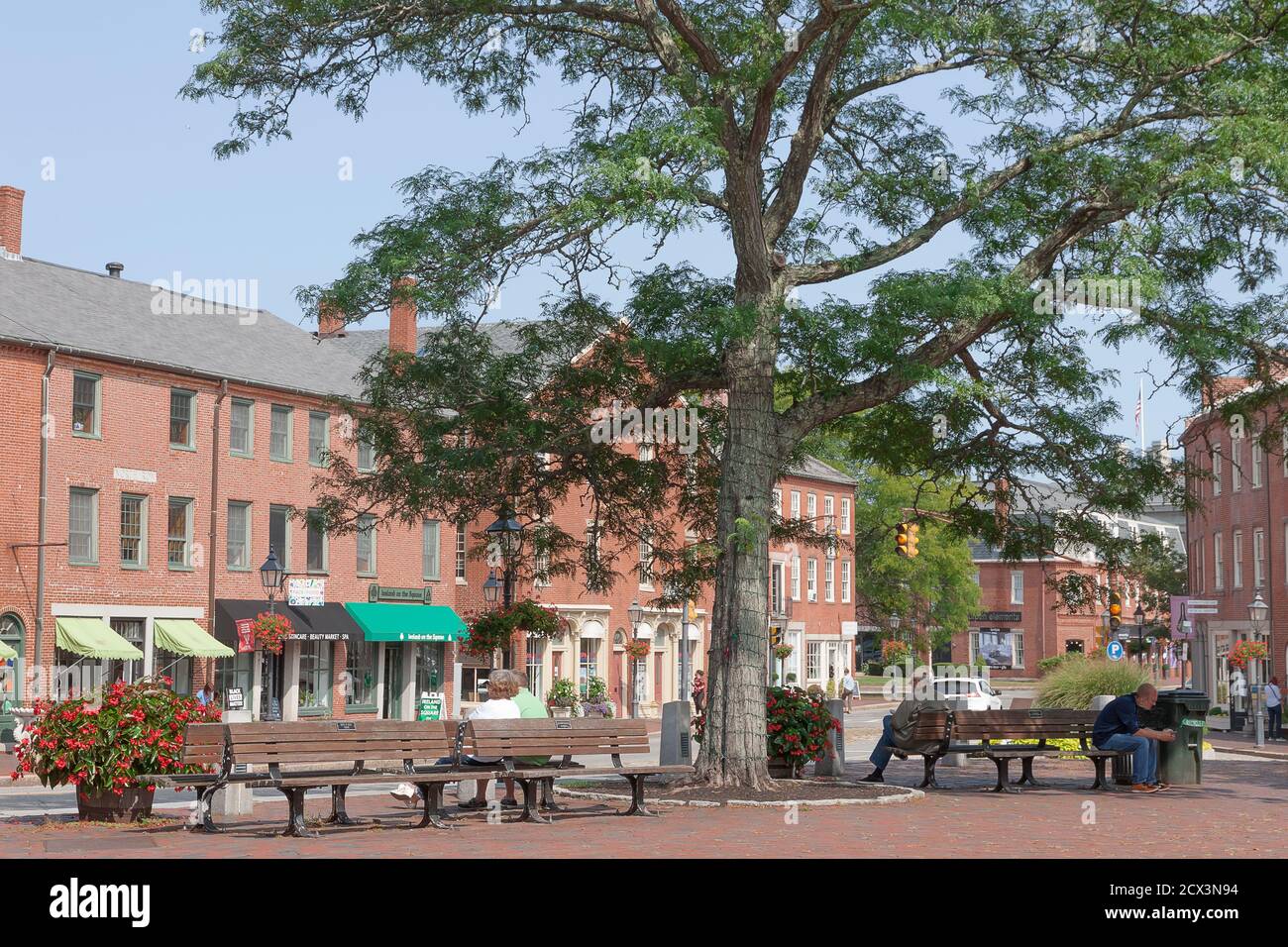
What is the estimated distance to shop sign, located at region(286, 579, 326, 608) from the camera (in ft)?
153

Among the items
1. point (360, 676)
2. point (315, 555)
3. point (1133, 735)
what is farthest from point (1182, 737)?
point (360, 676)

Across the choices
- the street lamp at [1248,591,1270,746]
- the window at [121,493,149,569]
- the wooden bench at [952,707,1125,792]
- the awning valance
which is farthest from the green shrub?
the window at [121,493,149,569]

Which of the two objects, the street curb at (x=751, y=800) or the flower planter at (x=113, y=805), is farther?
the street curb at (x=751, y=800)

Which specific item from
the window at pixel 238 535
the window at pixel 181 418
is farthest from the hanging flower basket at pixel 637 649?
the window at pixel 181 418

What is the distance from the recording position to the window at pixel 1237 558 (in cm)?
6359

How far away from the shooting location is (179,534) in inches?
1769

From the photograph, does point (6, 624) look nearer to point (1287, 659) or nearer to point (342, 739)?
point (342, 739)

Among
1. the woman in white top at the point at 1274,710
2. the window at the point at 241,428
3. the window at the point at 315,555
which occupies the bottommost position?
the woman in white top at the point at 1274,710

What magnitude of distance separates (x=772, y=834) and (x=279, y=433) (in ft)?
119

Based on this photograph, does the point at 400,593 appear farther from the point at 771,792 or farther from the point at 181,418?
the point at 771,792

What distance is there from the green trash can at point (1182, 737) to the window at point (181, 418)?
30.6m

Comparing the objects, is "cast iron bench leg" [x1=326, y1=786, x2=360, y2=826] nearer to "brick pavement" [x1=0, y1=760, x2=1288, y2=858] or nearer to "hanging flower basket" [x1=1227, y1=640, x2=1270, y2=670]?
"brick pavement" [x1=0, y1=760, x2=1288, y2=858]

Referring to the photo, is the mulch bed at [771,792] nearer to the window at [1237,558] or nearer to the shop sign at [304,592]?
the shop sign at [304,592]

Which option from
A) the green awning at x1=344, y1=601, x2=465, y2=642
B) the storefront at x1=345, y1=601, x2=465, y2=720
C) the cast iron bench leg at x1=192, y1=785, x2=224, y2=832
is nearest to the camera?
the cast iron bench leg at x1=192, y1=785, x2=224, y2=832
